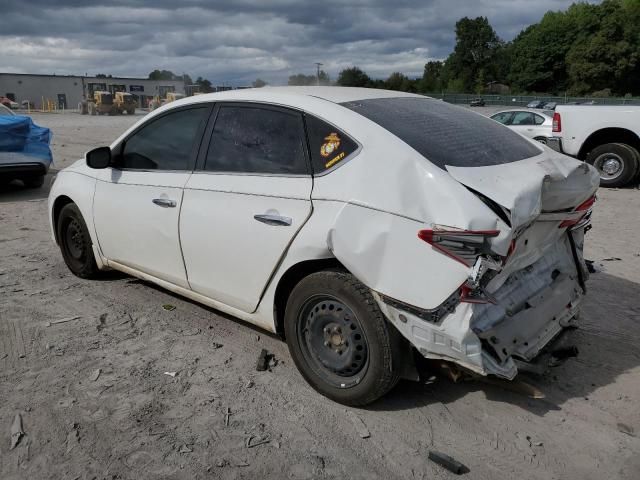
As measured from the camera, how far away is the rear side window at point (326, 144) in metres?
3.12

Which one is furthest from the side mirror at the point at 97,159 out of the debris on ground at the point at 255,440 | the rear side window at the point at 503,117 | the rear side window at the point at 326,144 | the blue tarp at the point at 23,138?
the rear side window at the point at 503,117

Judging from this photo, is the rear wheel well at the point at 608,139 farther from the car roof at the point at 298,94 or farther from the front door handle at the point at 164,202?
the front door handle at the point at 164,202

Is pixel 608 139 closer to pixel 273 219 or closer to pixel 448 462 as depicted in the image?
pixel 273 219

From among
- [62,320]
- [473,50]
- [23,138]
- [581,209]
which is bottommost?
[62,320]

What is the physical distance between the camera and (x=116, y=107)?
49.5m

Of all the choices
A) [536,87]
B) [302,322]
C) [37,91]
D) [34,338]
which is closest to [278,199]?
[302,322]

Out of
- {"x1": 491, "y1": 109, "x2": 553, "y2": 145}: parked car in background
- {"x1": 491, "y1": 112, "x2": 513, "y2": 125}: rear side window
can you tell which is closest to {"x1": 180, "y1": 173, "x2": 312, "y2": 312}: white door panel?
{"x1": 491, "y1": 109, "x2": 553, "y2": 145}: parked car in background

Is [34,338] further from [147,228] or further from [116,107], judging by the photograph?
[116,107]

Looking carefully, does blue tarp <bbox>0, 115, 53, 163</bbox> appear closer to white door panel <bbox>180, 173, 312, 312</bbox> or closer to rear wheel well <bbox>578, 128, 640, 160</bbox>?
white door panel <bbox>180, 173, 312, 312</bbox>

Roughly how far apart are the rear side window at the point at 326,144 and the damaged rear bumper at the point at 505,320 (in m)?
0.82

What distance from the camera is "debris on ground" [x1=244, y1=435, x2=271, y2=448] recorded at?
291cm

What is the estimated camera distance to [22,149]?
9.30 m

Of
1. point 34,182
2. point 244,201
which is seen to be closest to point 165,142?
point 244,201

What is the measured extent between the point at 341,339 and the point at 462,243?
0.95 metres
